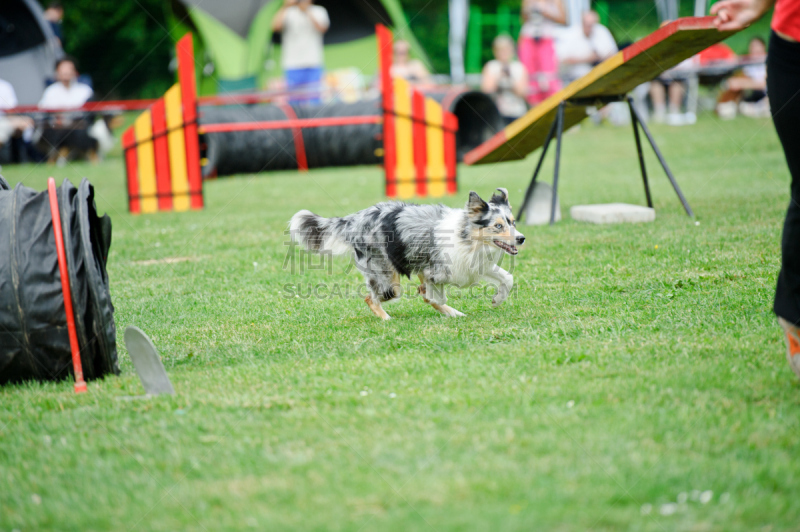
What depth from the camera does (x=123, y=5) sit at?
26.0m

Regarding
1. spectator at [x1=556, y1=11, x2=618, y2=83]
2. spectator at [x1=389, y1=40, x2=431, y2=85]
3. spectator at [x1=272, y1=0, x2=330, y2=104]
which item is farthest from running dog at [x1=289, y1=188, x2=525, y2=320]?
spectator at [x1=556, y1=11, x2=618, y2=83]

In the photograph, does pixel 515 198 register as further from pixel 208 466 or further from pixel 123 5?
Result: pixel 123 5

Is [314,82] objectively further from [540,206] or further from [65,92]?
[540,206]

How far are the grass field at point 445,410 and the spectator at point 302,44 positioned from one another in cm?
1069

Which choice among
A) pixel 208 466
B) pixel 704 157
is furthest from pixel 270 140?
pixel 208 466

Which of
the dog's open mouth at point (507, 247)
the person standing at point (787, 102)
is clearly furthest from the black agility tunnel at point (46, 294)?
the person standing at point (787, 102)

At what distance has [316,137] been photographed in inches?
569

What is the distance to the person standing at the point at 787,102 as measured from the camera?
2998mm

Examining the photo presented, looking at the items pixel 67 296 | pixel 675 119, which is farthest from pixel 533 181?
pixel 675 119

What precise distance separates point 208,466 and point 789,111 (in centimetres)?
273

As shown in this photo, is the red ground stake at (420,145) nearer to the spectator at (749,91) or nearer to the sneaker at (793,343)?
the sneaker at (793,343)

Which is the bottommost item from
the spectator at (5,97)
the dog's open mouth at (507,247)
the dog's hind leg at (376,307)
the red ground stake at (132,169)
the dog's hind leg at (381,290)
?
the dog's hind leg at (376,307)

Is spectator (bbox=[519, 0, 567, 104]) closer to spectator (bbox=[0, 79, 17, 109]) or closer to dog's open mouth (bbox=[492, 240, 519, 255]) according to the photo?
spectator (bbox=[0, 79, 17, 109])

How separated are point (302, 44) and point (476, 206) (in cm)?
1244
